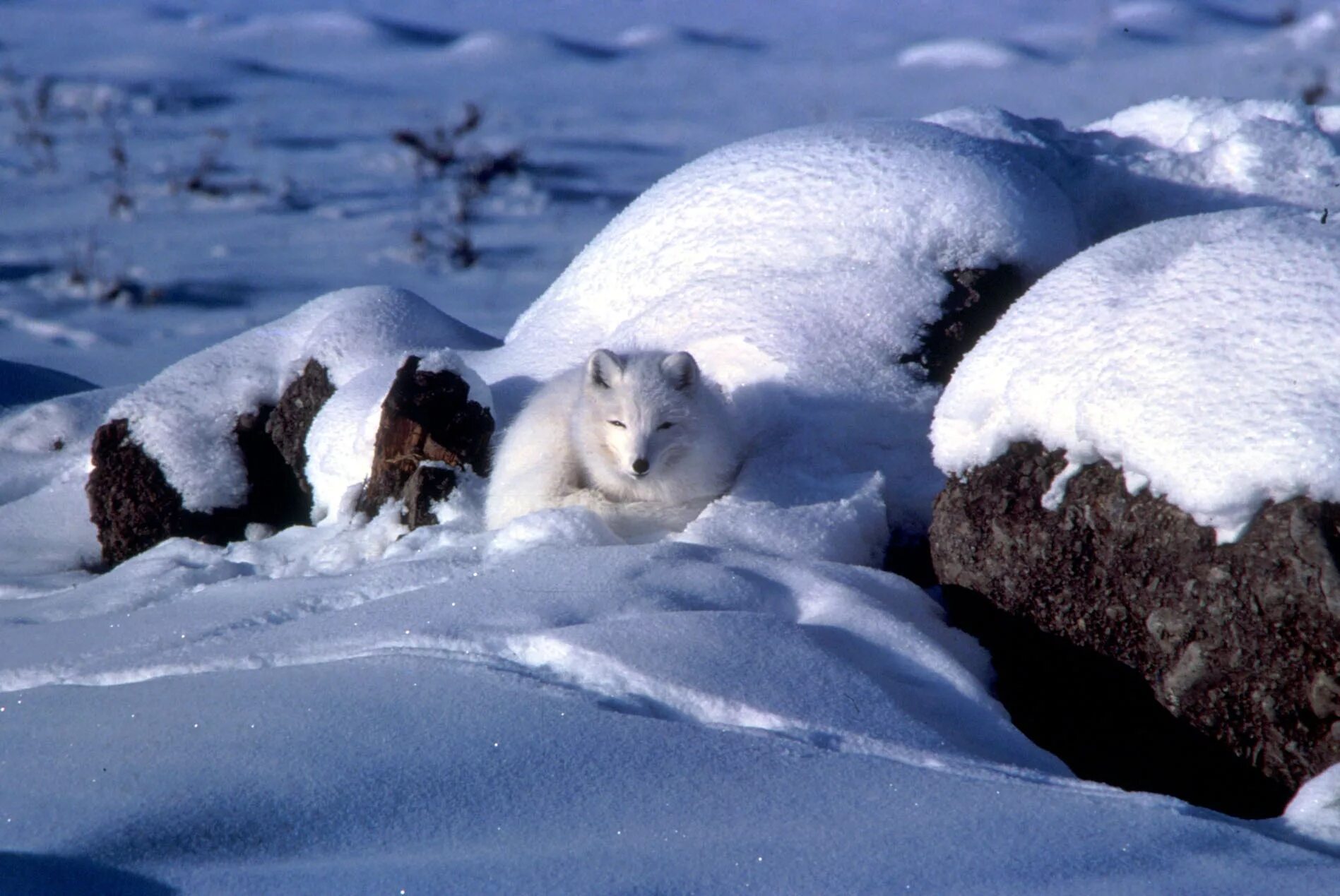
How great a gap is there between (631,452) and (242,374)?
9.55 feet

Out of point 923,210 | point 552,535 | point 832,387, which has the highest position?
point 923,210

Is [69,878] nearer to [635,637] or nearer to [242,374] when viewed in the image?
[635,637]

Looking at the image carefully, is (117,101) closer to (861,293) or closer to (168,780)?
(861,293)

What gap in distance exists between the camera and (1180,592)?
294cm

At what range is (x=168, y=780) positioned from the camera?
215 centimetres

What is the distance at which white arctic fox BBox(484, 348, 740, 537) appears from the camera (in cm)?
418

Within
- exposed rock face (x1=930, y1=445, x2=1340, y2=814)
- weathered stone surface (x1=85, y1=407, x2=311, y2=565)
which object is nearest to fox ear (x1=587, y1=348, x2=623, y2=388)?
exposed rock face (x1=930, y1=445, x2=1340, y2=814)

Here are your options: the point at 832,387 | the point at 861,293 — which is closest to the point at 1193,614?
the point at 832,387

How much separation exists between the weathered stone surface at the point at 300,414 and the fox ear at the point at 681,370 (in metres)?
2.19

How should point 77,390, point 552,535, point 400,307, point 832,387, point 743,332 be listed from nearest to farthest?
point 552,535
point 832,387
point 743,332
point 400,307
point 77,390

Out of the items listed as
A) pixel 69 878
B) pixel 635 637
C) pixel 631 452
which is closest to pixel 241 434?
pixel 631 452

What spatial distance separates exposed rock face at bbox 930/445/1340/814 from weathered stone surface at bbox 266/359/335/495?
3.44 m

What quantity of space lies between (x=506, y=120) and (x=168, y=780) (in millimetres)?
15188

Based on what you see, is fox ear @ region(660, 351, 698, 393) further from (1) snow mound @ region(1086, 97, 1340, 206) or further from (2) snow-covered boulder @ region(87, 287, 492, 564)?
(1) snow mound @ region(1086, 97, 1340, 206)
